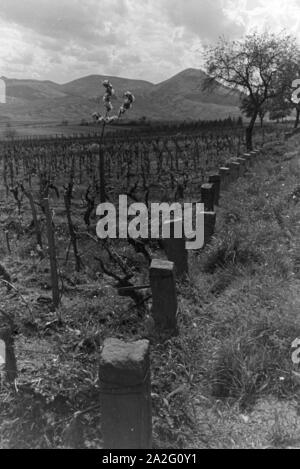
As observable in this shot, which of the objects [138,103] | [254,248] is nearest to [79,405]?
[254,248]

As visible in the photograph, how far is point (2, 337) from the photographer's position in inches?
110

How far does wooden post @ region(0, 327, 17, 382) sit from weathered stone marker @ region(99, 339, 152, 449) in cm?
100

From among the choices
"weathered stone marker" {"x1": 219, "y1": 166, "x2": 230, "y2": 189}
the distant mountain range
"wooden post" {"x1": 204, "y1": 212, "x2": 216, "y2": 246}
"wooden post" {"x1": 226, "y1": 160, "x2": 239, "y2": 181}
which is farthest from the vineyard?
the distant mountain range

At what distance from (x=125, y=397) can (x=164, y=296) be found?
55.3 inches

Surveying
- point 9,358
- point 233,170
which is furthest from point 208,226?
point 233,170

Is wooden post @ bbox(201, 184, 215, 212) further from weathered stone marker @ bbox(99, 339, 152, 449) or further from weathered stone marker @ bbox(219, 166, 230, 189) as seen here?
weathered stone marker @ bbox(99, 339, 152, 449)

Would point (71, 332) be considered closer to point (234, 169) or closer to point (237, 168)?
point (234, 169)

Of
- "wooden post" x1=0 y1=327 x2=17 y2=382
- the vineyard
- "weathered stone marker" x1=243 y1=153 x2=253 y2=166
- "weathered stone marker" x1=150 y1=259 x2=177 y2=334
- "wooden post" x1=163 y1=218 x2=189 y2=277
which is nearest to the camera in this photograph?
the vineyard

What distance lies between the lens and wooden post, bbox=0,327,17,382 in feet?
9.22

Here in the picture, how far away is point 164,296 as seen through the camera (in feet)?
11.0

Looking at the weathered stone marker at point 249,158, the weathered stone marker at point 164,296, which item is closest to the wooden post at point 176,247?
the weathered stone marker at point 164,296

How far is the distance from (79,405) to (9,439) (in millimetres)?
421

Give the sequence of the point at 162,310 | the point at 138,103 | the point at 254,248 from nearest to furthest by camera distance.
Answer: the point at 162,310 < the point at 254,248 < the point at 138,103
